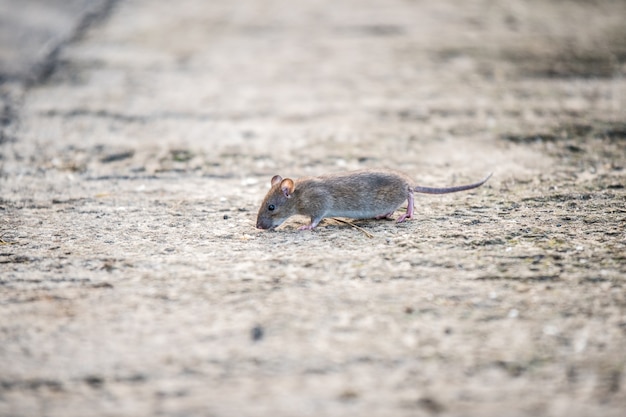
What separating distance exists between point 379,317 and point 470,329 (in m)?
0.43

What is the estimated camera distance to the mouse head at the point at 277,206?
402cm

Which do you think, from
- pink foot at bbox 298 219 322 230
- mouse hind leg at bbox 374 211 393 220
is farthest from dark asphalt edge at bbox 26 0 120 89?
mouse hind leg at bbox 374 211 393 220

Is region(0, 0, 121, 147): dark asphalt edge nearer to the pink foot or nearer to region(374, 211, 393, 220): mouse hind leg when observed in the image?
the pink foot

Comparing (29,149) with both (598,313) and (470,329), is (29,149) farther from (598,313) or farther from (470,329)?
(598,313)

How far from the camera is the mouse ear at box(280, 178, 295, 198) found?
402 centimetres

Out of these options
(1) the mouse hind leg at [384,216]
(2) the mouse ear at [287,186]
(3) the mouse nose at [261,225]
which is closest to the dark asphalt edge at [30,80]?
(3) the mouse nose at [261,225]

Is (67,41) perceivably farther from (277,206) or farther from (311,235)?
(311,235)

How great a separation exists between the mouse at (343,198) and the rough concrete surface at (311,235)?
12 centimetres

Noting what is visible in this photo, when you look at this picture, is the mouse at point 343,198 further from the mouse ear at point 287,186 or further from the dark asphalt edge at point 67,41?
the dark asphalt edge at point 67,41

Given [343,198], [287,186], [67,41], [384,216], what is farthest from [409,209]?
[67,41]

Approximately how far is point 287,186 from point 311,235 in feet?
1.15

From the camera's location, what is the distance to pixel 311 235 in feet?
13.1

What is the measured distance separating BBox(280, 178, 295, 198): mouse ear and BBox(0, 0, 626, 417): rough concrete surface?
28cm

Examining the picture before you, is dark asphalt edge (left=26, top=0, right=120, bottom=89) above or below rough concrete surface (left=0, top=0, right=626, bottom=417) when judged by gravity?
above
